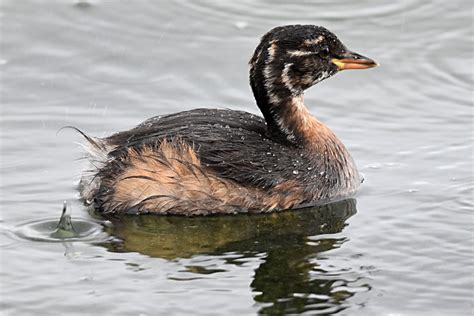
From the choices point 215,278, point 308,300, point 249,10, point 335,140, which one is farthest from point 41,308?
point 249,10

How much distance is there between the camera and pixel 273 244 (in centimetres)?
919

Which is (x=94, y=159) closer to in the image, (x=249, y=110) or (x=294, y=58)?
(x=294, y=58)

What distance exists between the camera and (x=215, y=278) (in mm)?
8375

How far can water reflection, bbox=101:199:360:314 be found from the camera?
322 inches

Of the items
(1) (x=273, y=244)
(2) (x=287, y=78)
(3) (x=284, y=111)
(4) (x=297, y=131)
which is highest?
(2) (x=287, y=78)

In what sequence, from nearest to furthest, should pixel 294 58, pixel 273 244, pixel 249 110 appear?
pixel 273 244 → pixel 294 58 → pixel 249 110

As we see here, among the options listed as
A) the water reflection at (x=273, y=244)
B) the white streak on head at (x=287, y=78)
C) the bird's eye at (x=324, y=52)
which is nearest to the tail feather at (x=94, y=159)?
the water reflection at (x=273, y=244)

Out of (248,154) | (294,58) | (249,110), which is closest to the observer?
(248,154)

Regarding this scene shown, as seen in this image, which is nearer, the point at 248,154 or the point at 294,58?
the point at 248,154

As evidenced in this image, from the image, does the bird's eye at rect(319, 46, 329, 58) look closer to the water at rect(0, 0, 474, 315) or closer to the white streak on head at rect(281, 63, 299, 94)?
the white streak on head at rect(281, 63, 299, 94)

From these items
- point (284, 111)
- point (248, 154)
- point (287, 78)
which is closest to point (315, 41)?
point (287, 78)

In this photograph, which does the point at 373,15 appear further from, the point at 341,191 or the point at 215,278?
the point at 215,278

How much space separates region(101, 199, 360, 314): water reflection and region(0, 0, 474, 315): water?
0.06 feet

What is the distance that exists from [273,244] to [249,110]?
3133mm
